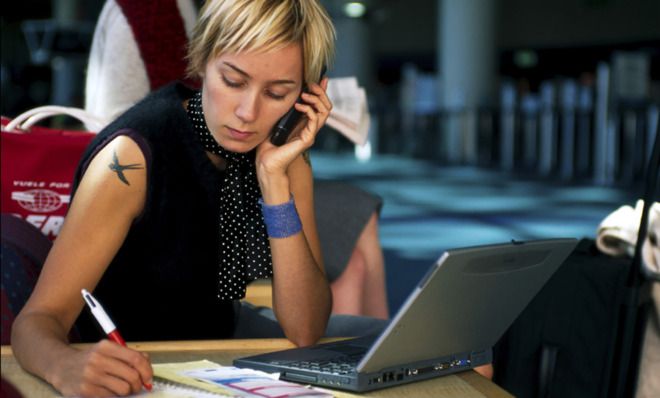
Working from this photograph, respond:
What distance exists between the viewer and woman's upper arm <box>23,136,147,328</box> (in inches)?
60.0

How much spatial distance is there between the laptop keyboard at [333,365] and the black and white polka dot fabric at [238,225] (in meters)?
0.46

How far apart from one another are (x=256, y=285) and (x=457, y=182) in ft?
34.4

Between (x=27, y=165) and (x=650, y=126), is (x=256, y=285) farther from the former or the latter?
(x=650, y=126)

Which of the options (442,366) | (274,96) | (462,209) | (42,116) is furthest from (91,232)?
(462,209)

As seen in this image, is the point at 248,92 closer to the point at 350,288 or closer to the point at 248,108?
the point at 248,108

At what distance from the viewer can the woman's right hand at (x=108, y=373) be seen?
3.92 feet

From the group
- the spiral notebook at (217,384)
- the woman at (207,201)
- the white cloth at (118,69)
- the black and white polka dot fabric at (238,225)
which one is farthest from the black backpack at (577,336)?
the white cloth at (118,69)

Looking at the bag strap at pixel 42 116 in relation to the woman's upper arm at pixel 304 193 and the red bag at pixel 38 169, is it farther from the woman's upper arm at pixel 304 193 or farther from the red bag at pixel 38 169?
the woman's upper arm at pixel 304 193

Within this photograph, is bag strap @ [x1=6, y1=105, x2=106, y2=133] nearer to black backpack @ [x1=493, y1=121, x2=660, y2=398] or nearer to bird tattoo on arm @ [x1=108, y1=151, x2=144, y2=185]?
bird tattoo on arm @ [x1=108, y1=151, x2=144, y2=185]

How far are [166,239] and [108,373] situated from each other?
1.70 ft

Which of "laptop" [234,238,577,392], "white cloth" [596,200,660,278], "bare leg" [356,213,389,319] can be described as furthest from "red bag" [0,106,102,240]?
"white cloth" [596,200,660,278]

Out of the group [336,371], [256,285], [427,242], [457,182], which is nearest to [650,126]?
[457,182]

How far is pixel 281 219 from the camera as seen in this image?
5.72ft

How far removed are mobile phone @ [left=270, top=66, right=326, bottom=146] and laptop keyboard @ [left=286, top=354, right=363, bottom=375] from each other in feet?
1.66
